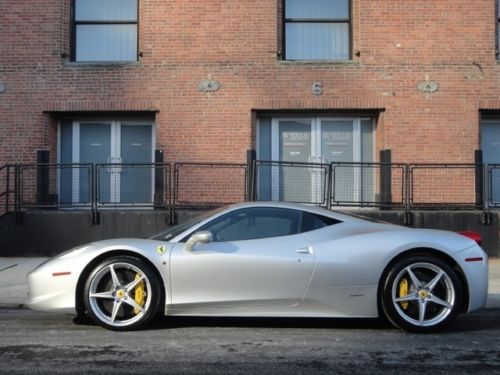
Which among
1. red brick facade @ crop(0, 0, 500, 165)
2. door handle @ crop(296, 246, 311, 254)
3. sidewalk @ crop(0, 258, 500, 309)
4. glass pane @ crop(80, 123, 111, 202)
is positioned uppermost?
red brick facade @ crop(0, 0, 500, 165)

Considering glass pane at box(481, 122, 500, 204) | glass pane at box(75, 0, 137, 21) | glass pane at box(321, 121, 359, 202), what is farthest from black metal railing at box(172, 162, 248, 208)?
glass pane at box(481, 122, 500, 204)

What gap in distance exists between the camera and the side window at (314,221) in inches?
228

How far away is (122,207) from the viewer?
12078 mm

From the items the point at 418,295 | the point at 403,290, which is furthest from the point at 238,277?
the point at 418,295

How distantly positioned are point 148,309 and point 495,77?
10.1 metres

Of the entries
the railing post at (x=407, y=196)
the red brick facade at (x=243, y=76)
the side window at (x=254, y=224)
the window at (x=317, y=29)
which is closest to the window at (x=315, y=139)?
the red brick facade at (x=243, y=76)

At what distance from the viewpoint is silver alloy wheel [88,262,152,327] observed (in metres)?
5.51

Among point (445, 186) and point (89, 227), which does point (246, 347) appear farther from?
point (445, 186)

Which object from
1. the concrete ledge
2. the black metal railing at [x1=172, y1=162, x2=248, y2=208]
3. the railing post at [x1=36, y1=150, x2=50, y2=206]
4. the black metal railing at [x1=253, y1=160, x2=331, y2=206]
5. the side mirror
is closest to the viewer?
the side mirror

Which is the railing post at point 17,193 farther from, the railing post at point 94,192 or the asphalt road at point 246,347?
the asphalt road at point 246,347

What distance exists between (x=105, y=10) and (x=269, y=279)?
9.85m

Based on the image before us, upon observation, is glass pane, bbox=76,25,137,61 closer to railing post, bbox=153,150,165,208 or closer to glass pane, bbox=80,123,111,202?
glass pane, bbox=80,123,111,202

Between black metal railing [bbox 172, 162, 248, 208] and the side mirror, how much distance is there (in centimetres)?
674

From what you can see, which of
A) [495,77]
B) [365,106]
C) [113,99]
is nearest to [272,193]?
[365,106]
